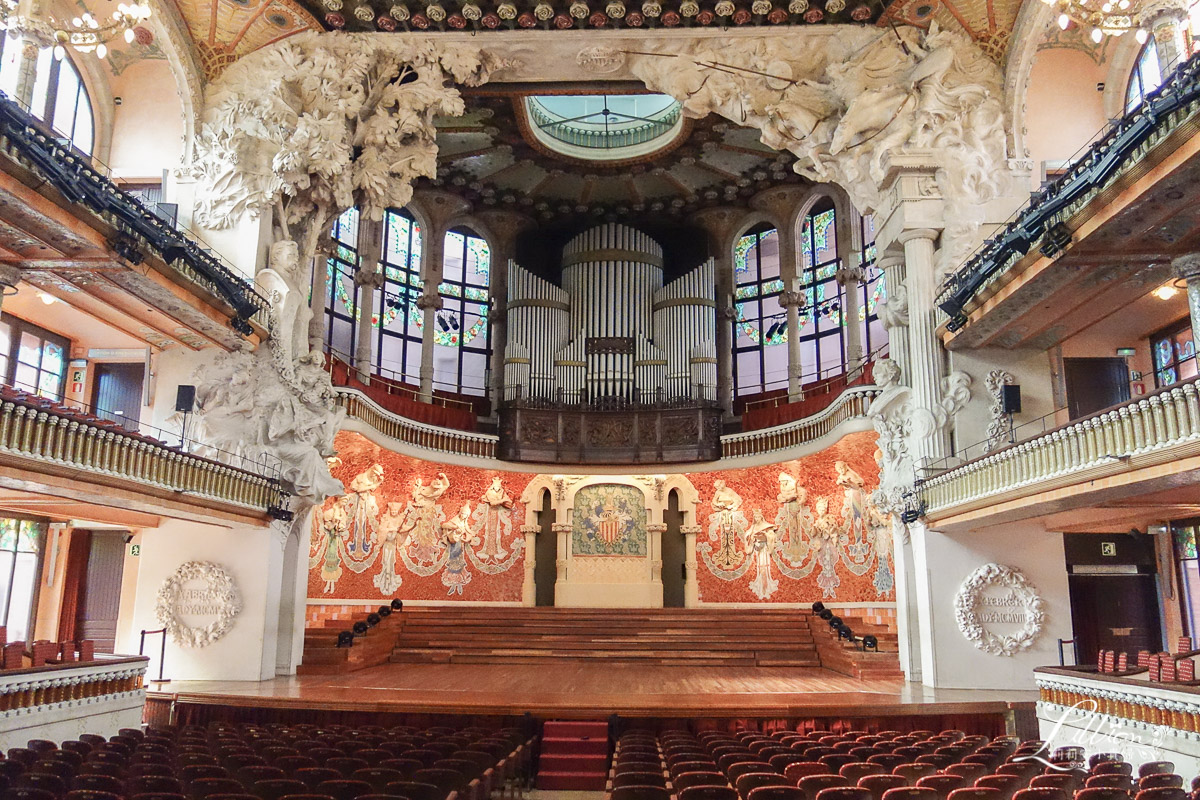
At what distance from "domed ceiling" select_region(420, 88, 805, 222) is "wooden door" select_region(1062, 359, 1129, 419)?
Answer: 10408 millimetres

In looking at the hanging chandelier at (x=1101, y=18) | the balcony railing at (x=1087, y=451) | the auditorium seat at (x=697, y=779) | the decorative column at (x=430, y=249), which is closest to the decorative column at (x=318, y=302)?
the decorative column at (x=430, y=249)

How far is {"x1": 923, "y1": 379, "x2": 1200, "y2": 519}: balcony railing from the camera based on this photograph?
30.1 ft

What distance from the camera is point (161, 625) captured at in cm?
1583

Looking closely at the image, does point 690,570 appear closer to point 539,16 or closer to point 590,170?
point 590,170

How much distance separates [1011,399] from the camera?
15.6 meters

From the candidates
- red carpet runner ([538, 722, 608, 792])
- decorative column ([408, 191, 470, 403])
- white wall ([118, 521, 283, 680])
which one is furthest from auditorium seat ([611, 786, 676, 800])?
decorative column ([408, 191, 470, 403])

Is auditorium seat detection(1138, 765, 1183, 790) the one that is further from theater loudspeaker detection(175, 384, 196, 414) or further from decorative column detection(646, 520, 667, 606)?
decorative column detection(646, 520, 667, 606)

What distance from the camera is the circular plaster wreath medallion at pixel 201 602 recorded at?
15734 millimetres

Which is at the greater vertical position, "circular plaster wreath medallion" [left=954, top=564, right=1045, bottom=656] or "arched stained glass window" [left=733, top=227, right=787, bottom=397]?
"arched stained glass window" [left=733, top=227, right=787, bottom=397]

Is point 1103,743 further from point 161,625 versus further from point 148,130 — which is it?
point 148,130

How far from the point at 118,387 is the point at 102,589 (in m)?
3.89

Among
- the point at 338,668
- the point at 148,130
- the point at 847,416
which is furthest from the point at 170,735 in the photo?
the point at 847,416

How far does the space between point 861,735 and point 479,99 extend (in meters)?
18.2

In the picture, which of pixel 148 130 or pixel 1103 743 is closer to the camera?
pixel 1103 743
